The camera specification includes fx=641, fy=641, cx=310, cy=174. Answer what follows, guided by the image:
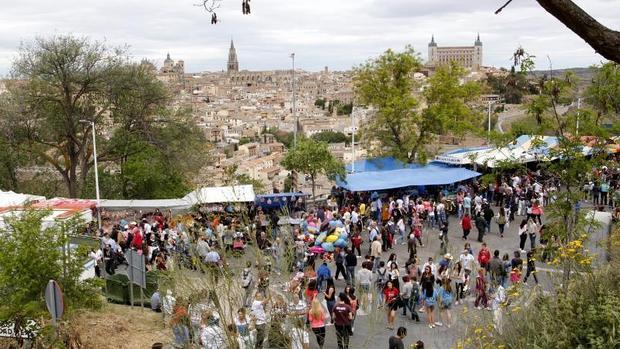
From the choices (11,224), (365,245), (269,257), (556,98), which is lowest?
(365,245)

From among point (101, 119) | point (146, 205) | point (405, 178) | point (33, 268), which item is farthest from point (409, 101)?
point (33, 268)

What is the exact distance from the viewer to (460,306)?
1100 centimetres

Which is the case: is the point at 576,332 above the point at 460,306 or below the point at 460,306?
above

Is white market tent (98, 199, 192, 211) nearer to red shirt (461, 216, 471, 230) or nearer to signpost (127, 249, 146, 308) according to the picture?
red shirt (461, 216, 471, 230)

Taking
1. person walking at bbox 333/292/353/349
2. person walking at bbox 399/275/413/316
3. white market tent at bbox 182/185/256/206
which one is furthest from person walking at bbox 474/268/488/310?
white market tent at bbox 182/185/256/206

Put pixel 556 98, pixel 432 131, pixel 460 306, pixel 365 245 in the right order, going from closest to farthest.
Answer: pixel 556 98 → pixel 460 306 → pixel 365 245 → pixel 432 131

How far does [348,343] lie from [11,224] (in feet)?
16.6

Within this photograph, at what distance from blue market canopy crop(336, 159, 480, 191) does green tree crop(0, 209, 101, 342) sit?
11278 millimetres

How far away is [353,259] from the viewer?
40.7ft

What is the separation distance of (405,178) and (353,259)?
8.51 meters

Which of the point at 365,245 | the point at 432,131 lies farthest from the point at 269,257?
the point at 432,131

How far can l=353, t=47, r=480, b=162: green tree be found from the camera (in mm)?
25578

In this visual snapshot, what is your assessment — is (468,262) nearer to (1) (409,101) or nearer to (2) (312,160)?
(2) (312,160)

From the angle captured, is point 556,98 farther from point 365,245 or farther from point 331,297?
point 365,245
